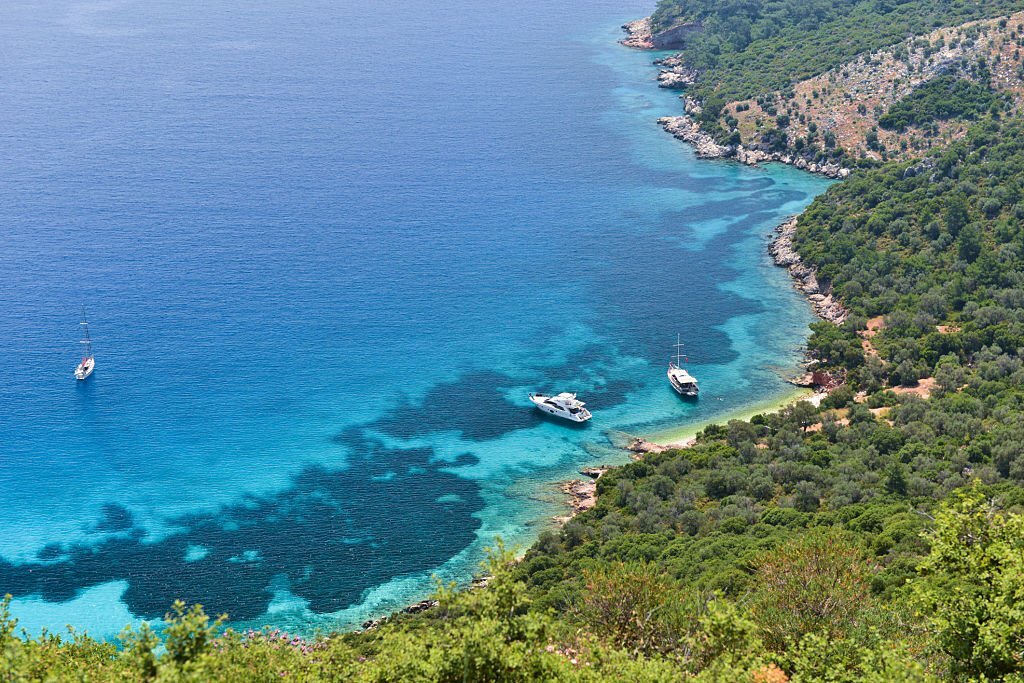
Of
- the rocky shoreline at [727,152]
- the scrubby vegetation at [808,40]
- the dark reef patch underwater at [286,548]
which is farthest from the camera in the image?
the scrubby vegetation at [808,40]

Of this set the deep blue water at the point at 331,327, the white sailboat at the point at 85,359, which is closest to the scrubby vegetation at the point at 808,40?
the deep blue water at the point at 331,327

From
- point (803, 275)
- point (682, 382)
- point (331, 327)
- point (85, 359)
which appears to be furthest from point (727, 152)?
point (85, 359)

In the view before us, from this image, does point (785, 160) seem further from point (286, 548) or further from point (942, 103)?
point (286, 548)

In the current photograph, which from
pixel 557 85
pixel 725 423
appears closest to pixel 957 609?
pixel 725 423

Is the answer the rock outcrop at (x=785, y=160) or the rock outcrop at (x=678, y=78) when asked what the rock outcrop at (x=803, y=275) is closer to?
the rock outcrop at (x=785, y=160)

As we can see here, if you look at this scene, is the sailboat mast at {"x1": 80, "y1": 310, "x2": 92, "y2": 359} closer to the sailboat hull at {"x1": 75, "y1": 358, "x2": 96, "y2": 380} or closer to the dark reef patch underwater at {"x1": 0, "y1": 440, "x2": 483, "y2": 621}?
the sailboat hull at {"x1": 75, "y1": 358, "x2": 96, "y2": 380}
